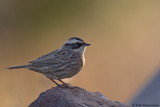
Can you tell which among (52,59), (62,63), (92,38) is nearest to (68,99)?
(62,63)

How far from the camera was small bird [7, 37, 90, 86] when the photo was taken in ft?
40.3

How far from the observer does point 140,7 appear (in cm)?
2511

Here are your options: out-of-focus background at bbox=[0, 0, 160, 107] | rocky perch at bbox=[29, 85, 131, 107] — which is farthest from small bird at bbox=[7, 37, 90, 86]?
out-of-focus background at bbox=[0, 0, 160, 107]

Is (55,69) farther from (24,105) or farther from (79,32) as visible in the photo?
(79,32)

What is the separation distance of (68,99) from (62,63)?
1.68 m

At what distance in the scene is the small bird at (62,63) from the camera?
12273mm

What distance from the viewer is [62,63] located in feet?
40.8

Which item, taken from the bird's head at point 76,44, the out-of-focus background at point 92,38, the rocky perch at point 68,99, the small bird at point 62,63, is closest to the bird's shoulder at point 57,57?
the small bird at point 62,63

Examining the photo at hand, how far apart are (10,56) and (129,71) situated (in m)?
3.85

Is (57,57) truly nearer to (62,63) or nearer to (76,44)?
(62,63)

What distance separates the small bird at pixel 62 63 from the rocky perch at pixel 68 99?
2.52 feet

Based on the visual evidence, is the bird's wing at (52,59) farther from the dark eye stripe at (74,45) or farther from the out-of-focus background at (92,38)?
the out-of-focus background at (92,38)

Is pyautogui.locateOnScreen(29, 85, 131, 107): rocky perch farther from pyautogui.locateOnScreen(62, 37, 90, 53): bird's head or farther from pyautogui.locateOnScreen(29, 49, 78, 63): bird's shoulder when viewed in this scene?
pyautogui.locateOnScreen(62, 37, 90, 53): bird's head

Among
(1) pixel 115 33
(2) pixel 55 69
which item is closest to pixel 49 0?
(1) pixel 115 33
